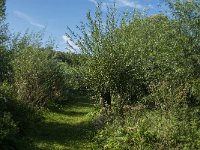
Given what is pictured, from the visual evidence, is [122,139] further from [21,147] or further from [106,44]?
[106,44]

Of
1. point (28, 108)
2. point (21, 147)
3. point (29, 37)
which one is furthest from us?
point (29, 37)

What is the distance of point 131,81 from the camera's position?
24.3 m

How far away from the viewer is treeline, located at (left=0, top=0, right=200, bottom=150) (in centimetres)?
1628

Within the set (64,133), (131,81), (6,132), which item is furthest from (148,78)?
(6,132)

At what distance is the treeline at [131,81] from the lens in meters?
16.3

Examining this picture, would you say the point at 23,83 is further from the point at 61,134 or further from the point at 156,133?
the point at 156,133

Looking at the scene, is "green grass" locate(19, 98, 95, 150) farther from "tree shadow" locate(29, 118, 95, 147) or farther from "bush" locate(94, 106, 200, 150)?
"bush" locate(94, 106, 200, 150)

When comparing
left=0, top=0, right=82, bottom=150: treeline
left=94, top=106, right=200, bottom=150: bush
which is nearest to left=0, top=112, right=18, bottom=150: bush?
left=0, top=0, right=82, bottom=150: treeline

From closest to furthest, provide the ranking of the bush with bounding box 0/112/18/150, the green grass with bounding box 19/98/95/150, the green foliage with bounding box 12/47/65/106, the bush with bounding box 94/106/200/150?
the bush with bounding box 0/112/18/150, the bush with bounding box 94/106/200/150, the green grass with bounding box 19/98/95/150, the green foliage with bounding box 12/47/65/106

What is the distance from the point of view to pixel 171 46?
72.2 ft

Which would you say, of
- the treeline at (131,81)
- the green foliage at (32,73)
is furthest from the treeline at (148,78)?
the green foliage at (32,73)

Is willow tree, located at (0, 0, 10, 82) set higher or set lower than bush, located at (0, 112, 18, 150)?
higher

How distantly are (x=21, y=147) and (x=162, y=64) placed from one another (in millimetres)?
9738

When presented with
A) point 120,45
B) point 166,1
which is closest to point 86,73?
point 120,45
